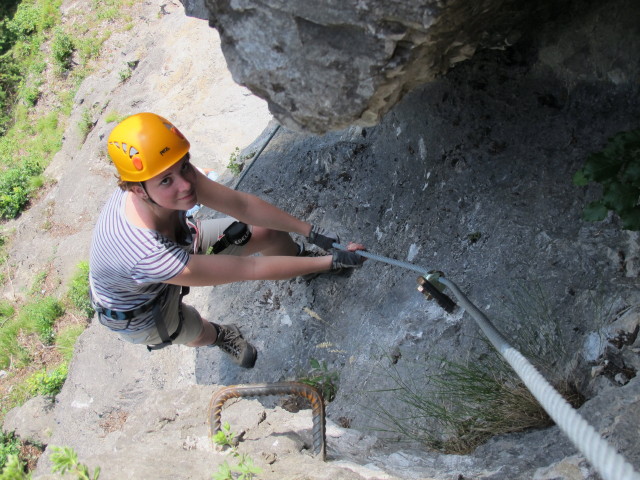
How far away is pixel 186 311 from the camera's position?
12.2 ft

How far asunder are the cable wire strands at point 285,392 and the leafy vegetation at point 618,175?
1428 mm

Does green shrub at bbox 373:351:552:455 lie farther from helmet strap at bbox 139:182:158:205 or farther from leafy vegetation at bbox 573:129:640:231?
helmet strap at bbox 139:182:158:205

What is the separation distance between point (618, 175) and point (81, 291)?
602 centimetres

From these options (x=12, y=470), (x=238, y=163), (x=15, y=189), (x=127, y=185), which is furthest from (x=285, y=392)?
(x=15, y=189)

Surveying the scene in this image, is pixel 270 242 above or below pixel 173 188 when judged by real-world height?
below

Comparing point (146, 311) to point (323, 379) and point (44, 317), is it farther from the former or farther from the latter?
point (44, 317)

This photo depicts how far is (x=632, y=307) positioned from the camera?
223 cm

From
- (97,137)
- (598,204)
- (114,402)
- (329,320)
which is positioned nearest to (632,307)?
(598,204)

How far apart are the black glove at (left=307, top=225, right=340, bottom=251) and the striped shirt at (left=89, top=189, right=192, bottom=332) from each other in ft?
2.41

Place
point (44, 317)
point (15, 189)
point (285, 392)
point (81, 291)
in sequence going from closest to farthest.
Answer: point (285, 392) → point (81, 291) → point (44, 317) → point (15, 189)

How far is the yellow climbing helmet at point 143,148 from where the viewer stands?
2590 millimetres

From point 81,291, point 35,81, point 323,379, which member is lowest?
point 81,291

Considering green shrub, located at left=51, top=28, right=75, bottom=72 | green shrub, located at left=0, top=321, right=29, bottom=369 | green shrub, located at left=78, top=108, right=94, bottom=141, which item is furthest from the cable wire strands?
green shrub, located at left=51, top=28, right=75, bottom=72

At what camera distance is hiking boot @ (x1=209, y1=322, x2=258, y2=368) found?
3.90 meters
